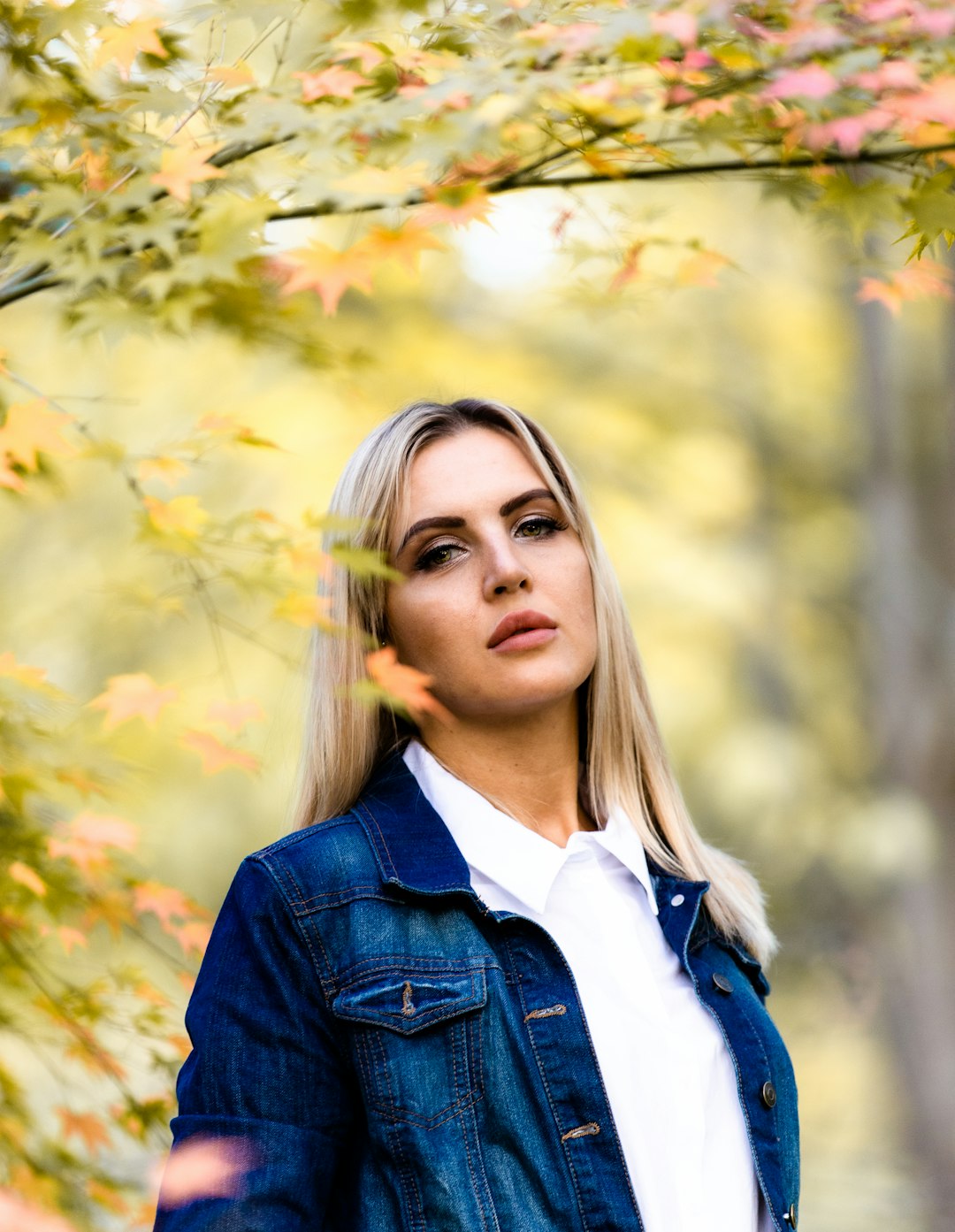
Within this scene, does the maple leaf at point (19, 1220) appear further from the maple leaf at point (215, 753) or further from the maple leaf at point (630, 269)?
the maple leaf at point (630, 269)

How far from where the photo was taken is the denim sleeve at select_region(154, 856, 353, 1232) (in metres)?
1.60

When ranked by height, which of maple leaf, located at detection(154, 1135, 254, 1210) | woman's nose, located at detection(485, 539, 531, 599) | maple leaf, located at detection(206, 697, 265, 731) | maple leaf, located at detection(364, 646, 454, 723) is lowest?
maple leaf, located at detection(154, 1135, 254, 1210)

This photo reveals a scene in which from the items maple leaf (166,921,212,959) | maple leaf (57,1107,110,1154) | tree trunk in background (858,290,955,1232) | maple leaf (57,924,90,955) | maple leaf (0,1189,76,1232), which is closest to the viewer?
maple leaf (0,1189,76,1232)

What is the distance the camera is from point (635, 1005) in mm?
1873

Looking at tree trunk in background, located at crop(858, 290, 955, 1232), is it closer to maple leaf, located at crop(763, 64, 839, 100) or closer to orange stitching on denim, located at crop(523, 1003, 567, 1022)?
maple leaf, located at crop(763, 64, 839, 100)

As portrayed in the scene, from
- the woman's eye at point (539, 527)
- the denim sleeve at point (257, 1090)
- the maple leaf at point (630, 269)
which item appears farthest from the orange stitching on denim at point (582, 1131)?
the maple leaf at point (630, 269)

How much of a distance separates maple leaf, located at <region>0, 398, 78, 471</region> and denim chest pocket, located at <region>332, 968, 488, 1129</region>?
0.85 meters

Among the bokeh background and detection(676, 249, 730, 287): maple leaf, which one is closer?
detection(676, 249, 730, 287): maple leaf

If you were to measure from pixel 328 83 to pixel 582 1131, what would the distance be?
1.56 meters

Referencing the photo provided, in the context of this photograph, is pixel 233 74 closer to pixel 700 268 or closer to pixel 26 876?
pixel 700 268

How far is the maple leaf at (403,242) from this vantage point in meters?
1.91

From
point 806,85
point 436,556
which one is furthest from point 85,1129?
point 806,85

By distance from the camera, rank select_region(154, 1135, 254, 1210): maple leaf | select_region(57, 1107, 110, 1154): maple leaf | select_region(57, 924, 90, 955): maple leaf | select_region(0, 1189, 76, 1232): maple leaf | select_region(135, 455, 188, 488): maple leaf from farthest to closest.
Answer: select_region(57, 1107, 110, 1154): maple leaf → select_region(57, 924, 90, 955): maple leaf → select_region(135, 455, 188, 488): maple leaf → select_region(154, 1135, 254, 1210): maple leaf → select_region(0, 1189, 76, 1232): maple leaf

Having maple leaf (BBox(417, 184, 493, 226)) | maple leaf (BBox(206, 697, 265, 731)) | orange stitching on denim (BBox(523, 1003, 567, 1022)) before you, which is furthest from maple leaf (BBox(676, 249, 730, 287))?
orange stitching on denim (BBox(523, 1003, 567, 1022))
